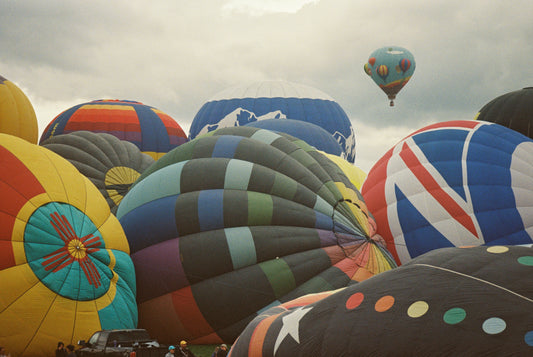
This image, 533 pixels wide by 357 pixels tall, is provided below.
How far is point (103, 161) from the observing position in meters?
16.8

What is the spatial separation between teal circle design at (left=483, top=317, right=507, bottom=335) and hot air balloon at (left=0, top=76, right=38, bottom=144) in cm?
2161

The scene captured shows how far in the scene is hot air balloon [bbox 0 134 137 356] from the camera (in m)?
8.61

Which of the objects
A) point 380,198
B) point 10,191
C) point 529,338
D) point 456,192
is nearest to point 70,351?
point 10,191

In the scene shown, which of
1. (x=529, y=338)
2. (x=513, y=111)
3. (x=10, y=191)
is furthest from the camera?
(x=513, y=111)

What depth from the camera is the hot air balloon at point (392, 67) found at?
30.5 meters

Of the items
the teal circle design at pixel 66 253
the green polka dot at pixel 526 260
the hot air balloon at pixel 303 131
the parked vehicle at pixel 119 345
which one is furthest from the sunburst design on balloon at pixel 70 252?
the hot air balloon at pixel 303 131

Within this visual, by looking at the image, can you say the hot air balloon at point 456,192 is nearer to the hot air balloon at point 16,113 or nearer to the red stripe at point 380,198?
the red stripe at point 380,198

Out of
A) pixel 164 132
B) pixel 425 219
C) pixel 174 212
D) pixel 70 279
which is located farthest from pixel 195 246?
pixel 164 132

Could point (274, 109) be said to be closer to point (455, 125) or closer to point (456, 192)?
point (455, 125)

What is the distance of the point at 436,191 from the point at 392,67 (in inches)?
735

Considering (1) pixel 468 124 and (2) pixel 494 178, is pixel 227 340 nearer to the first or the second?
(2) pixel 494 178

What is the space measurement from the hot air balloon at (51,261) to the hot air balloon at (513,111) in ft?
52.6

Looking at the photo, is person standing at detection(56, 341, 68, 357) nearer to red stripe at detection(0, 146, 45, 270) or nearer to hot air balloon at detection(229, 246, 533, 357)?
red stripe at detection(0, 146, 45, 270)

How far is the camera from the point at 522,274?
12.3 ft
